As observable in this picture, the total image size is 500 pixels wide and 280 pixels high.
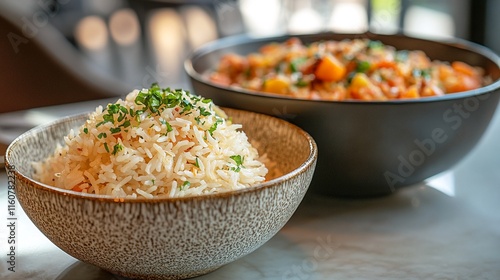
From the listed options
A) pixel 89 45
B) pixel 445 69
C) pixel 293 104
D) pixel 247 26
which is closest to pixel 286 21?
pixel 247 26

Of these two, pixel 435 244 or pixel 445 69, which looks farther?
pixel 445 69

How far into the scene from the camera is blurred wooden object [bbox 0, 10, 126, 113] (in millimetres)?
2535

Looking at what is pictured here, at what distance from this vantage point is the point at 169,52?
464cm

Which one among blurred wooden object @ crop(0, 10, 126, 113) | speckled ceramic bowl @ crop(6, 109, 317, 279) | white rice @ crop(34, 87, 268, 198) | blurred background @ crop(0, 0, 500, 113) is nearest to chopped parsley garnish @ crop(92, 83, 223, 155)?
white rice @ crop(34, 87, 268, 198)

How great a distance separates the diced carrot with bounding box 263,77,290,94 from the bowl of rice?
263mm

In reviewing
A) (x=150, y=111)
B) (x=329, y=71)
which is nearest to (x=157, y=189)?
(x=150, y=111)

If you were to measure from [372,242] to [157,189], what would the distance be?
431 millimetres

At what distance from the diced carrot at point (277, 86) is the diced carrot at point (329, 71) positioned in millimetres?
77

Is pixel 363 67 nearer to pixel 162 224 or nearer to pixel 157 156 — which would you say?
pixel 157 156

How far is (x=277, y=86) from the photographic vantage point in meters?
1.52

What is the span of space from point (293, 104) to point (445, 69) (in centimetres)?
50

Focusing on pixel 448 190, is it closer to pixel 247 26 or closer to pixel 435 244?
pixel 435 244

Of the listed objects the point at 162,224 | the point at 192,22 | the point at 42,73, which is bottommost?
the point at 192,22

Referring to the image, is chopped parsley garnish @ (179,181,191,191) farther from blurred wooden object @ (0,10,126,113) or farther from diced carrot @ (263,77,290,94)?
blurred wooden object @ (0,10,126,113)
